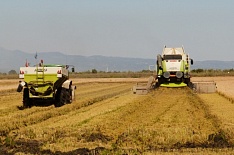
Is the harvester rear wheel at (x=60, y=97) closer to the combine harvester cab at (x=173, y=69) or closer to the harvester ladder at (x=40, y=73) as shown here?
the harvester ladder at (x=40, y=73)

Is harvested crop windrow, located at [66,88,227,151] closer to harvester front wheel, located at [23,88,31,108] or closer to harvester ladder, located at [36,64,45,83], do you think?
harvester ladder, located at [36,64,45,83]

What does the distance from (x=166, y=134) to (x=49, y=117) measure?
22.0ft

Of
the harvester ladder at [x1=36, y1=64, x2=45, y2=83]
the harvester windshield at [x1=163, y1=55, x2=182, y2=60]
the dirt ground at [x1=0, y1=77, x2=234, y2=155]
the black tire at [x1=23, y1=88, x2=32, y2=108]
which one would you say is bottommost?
the dirt ground at [x1=0, y1=77, x2=234, y2=155]

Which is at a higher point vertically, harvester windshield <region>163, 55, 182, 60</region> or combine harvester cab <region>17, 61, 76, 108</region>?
harvester windshield <region>163, 55, 182, 60</region>

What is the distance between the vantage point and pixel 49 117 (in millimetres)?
18578

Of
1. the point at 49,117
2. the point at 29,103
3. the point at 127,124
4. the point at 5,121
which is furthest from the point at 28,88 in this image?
the point at 127,124

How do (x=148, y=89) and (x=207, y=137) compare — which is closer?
(x=207, y=137)

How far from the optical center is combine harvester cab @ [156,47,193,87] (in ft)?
107

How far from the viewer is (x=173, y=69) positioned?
32.7m

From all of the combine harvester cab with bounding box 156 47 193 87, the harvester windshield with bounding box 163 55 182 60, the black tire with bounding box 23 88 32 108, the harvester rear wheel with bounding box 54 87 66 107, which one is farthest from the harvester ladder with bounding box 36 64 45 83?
the harvester windshield with bounding box 163 55 182 60

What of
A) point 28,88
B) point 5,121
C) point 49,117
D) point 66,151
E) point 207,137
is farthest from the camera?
point 28,88

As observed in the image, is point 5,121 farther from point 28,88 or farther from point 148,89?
point 148,89

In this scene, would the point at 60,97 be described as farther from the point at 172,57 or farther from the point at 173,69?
the point at 172,57

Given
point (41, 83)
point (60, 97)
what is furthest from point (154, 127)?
point (60, 97)
